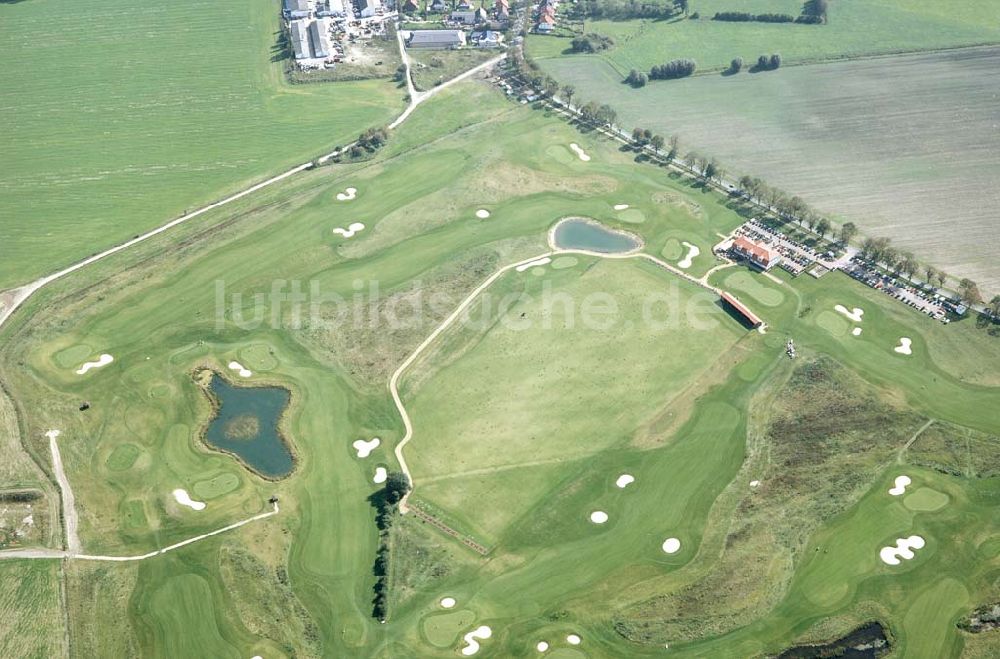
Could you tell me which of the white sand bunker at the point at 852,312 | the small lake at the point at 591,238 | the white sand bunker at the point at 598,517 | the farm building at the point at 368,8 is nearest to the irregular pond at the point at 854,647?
the white sand bunker at the point at 598,517

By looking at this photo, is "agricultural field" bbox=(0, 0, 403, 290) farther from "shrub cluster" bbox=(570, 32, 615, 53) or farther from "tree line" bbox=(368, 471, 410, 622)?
"tree line" bbox=(368, 471, 410, 622)

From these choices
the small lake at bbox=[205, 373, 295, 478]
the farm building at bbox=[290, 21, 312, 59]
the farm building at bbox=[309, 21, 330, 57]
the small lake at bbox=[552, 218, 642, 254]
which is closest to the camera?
the small lake at bbox=[205, 373, 295, 478]

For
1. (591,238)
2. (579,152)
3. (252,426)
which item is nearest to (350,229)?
(591,238)

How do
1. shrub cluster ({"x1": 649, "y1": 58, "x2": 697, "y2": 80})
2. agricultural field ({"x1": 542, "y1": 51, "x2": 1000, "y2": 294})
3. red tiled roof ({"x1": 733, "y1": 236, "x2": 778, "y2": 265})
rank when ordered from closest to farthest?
red tiled roof ({"x1": 733, "y1": 236, "x2": 778, "y2": 265}), agricultural field ({"x1": 542, "y1": 51, "x2": 1000, "y2": 294}), shrub cluster ({"x1": 649, "y1": 58, "x2": 697, "y2": 80})

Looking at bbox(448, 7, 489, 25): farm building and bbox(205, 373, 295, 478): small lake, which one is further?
bbox(448, 7, 489, 25): farm building

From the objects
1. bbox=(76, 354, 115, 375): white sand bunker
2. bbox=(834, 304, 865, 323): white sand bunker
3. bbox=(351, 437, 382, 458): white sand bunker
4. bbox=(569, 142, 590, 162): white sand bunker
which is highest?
bbox=(569, 142, 590, 162): white sand bunker

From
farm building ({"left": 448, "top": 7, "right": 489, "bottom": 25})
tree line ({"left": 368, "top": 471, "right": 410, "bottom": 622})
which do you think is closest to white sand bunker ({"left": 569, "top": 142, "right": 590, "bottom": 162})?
farm building ({"left": 448, "top": 7, "right": 489, "bottom": 25})

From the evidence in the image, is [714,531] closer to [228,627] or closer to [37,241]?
[228,627]
